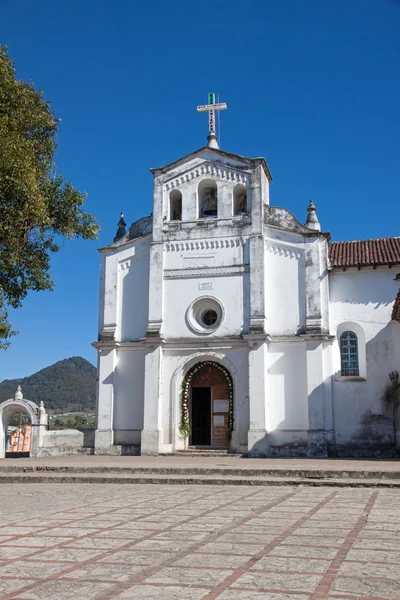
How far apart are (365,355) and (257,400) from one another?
4769mm

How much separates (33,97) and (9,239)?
4.04 m

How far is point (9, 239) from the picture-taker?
1511 cm

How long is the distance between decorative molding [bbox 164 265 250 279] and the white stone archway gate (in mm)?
7657

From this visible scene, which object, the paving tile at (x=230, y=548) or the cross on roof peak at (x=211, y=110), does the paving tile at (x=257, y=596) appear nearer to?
the paving tile at (x=230, y=548)

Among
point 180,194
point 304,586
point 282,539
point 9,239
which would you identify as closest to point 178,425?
point 180,194

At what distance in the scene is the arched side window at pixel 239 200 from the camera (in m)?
26.9

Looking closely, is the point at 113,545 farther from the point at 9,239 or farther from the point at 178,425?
the point at 178,425

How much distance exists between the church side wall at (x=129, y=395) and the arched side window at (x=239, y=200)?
23.9ft

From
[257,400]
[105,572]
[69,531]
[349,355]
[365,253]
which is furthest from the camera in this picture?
[365,253]

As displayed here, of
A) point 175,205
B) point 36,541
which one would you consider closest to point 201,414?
point 175,205

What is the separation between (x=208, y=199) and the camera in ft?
91.9

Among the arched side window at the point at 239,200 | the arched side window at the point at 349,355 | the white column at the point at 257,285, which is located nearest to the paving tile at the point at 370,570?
the white column at the point at 257,285

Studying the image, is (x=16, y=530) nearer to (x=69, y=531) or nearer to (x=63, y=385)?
(x=69, y=531)

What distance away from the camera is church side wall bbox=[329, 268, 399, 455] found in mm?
24250
